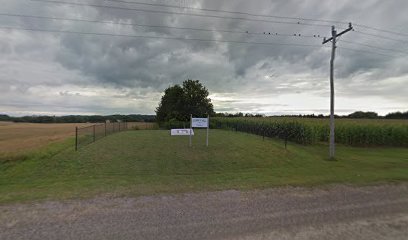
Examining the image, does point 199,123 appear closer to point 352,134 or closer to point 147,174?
point 147,174

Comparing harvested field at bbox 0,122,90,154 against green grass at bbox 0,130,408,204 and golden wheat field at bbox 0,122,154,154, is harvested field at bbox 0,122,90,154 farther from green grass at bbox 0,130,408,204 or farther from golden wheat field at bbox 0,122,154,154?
green grass at bbox 0,130,408,204

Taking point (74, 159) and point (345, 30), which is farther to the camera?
point (345, 30)

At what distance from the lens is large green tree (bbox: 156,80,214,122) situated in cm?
5088

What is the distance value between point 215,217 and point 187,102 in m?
47.4

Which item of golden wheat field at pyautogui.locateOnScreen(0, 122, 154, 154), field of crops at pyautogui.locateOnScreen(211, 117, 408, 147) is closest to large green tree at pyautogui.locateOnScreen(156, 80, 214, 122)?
golden wheat field at pyautogui.locateOnScreen(0, 122, 154, 154)

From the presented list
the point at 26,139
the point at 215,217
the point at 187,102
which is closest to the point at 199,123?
the point at 215,217

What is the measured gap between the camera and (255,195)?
623cm

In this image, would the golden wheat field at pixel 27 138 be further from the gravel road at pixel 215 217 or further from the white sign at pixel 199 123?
the gravel road at pixel 215 217

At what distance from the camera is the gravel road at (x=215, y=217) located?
395 centimetres

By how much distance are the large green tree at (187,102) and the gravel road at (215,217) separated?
145 ft

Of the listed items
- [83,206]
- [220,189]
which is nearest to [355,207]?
[220,189]

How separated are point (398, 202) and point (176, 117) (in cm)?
4516

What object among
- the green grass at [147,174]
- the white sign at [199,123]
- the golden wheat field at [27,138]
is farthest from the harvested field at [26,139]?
the white sign at [199,123]

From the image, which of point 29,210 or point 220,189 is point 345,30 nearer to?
point 220,189
